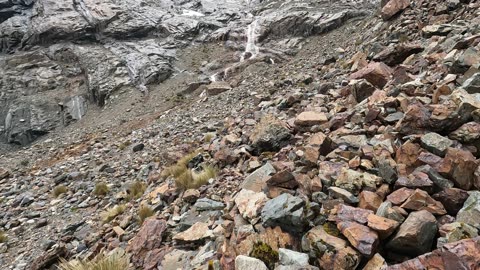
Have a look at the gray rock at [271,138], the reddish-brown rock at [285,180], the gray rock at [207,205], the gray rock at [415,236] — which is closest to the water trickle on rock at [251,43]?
A: the gray rock at [271,138]

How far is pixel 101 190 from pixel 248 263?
896 centimetres

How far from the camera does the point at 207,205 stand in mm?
6660

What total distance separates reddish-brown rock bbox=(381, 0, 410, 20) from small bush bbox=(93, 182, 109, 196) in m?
16.6

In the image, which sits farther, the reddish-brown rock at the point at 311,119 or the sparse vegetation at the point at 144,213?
the reddish-brown rock at the point at 311,119

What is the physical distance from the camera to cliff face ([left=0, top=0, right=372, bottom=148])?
1298 inches

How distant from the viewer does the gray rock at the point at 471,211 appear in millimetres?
3566

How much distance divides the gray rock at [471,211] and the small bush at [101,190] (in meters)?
10.7

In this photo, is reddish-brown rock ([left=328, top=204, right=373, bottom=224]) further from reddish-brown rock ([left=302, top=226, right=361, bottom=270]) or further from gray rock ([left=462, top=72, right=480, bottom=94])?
gray rock ([left=462, top=72, right=480, bottom=94])

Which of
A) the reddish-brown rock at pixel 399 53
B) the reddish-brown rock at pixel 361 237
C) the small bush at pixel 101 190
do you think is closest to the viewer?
the reddish-brown rock at pixel 361 237

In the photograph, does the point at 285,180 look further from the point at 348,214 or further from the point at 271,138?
the point at 271,138

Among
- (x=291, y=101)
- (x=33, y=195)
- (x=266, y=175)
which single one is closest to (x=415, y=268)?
(x=266, y=175)

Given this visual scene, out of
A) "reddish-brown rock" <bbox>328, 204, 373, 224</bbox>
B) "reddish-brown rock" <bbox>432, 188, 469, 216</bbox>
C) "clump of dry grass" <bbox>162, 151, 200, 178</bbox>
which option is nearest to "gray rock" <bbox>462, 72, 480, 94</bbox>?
"reddish-brown rock" <bbox>432, 188, 469, 216</bbox>

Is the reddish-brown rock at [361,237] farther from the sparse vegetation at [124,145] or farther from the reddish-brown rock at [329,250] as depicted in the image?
the sparse vegetation at [124,145]

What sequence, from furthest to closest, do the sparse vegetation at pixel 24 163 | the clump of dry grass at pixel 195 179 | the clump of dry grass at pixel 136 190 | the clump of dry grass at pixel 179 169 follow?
the sparse vegetation at pixel 24 163 → the clump of dry grass at pixel 136 190 → the clump of dry grass at pixel 179 169 → the clump of dry grass at pixel 195 179
